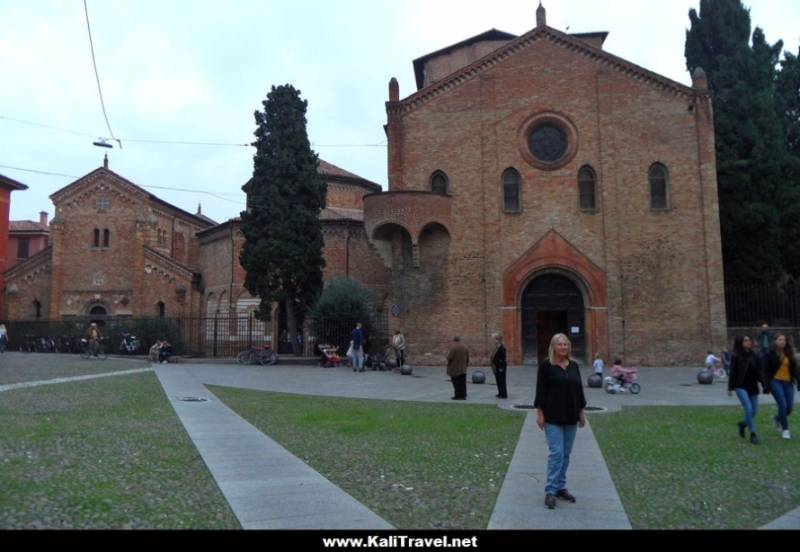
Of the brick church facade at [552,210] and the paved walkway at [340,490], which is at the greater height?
the brick church facade at [552,210]

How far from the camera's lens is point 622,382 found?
607 inches

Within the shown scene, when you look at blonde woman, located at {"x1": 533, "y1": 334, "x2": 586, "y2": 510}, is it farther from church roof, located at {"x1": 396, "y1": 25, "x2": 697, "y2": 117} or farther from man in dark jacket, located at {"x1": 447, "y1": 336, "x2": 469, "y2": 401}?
church roof, located at {"x1": 396, "y1": 25, "x2": 697, "y2": 117}

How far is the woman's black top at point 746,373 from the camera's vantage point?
891 centimetres

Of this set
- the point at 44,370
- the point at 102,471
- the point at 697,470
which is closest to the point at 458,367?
the point at 697,470

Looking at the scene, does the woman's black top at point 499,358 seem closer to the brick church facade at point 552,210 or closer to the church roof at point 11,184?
the brick church facade at point 552,210

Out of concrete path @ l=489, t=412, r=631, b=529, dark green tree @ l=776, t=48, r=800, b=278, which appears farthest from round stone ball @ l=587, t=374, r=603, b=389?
dark green tree @ l=776, t=48, r=800, b=278

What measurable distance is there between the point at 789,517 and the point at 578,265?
62.0 feet

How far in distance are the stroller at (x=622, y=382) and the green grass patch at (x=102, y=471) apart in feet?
33.3

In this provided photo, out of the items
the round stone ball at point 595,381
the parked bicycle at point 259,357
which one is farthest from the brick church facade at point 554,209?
the round stone ball at point 595,381

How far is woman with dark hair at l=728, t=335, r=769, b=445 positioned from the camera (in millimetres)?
8805

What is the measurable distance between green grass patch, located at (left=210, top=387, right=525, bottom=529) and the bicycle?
17.7 m

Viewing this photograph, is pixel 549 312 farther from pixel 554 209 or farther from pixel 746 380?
pixel 746 380

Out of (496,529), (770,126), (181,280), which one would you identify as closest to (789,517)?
(496,529)

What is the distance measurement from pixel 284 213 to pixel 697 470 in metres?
21.7
